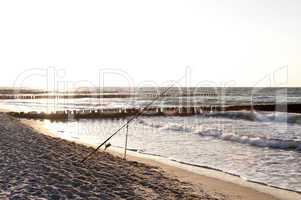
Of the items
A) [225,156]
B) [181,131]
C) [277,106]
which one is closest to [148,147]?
[225,156]

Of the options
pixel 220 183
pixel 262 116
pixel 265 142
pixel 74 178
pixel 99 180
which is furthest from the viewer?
pixel 262 116

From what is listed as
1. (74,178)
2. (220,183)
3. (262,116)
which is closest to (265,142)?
(220,183)

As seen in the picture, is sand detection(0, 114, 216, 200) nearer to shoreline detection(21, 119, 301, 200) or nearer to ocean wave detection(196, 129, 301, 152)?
shoreline detection(21, 119, 301, 200)

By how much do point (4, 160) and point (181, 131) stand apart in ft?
52.0

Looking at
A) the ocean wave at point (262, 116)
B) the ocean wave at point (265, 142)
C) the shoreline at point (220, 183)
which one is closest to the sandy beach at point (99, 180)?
the shoreline at point (220, 183)

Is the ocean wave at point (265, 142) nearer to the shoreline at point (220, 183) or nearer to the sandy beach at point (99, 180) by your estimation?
the shoreline at point (220, 183)

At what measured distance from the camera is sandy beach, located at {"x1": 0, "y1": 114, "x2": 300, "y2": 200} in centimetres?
772

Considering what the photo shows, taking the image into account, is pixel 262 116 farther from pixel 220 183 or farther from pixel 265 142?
pixel 220 183

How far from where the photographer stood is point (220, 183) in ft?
36.1

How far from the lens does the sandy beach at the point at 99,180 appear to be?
7.72 metres

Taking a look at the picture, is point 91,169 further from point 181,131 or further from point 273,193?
point 181,131

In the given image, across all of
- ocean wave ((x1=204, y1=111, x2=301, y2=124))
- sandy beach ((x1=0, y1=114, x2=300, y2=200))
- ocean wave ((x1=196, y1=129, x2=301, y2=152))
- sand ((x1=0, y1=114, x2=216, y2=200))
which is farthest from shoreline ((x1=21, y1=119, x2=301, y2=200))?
ocean wave ((x1=204, y1=111, x2=301, y2=124))

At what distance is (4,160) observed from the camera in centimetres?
984

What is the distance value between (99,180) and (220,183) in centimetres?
361
